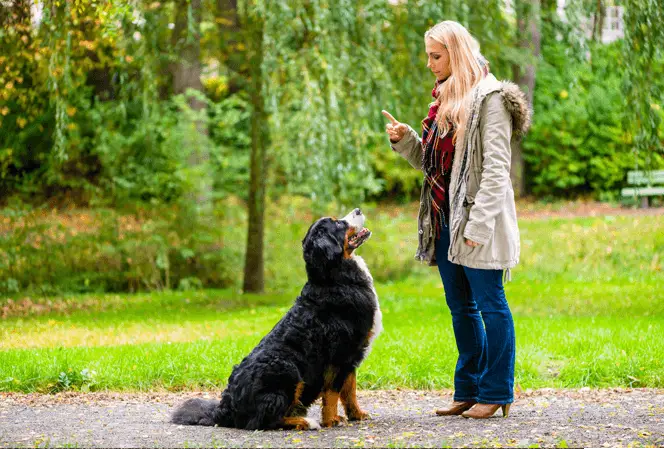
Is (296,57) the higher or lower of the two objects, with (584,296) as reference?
higher

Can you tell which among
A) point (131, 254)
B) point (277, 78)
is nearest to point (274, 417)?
point (277, 78)

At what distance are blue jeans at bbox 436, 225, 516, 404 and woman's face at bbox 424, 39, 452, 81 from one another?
90 cm

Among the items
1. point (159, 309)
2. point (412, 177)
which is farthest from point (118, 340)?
point (412, 177)

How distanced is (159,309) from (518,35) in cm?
596

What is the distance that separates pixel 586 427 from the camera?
472 cm

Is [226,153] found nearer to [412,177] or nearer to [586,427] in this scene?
[412,177]

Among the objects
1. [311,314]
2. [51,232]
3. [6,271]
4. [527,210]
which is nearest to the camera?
[311,314]

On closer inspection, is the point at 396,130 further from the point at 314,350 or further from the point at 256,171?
the point at 256,171

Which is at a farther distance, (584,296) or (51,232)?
(51,232)

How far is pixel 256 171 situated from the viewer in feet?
41.4

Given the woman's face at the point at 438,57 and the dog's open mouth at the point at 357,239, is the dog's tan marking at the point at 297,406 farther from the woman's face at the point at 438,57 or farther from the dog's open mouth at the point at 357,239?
the woman's face at the point at 438,57

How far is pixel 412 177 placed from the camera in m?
20.0

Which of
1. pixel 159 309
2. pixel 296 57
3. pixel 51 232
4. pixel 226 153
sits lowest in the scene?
pixel 159 309

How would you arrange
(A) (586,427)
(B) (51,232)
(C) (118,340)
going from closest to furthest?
(A) (586,427), (C) (118,340), (B) (51,232)
